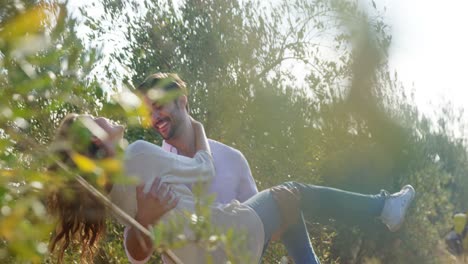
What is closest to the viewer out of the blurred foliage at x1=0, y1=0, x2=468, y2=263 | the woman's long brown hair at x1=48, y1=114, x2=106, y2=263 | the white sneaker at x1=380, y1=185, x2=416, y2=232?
the woman's long brown hair at x1=48, y1=114, x2=106, y2=263

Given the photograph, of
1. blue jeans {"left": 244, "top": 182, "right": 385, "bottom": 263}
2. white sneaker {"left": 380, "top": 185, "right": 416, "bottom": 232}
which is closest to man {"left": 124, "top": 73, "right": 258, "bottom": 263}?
blue jeans {"left": 244, "top": 182, "right": 385, "bottom": 263}

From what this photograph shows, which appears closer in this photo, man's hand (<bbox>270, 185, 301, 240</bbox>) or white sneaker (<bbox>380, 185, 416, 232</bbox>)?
man's hand (<bbox>270, 185, 301, 240</bbox>)

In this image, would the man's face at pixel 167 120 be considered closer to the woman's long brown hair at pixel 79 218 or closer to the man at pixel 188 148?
the man at pixel 188 148

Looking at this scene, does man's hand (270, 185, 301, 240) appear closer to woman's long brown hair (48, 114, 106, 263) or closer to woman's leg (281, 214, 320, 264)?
woman's leg (281, 214, 320, 264)

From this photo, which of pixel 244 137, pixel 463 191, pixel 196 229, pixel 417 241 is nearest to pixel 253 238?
pixel 196 229

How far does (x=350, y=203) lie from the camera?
5.41 meters

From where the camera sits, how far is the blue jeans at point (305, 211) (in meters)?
5.12

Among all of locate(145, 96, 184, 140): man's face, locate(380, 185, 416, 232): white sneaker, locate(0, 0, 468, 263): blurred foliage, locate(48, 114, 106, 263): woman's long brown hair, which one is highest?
locate(145, 96, 184, 140): man's face

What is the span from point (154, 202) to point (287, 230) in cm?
101

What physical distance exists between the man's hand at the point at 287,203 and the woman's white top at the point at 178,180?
30 cm

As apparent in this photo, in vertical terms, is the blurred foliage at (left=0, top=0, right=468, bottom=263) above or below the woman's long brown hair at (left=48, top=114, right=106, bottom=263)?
below

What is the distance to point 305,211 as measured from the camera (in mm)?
5293

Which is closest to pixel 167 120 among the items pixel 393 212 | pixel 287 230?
pixel 287 230

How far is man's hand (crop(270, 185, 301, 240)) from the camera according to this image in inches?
203
